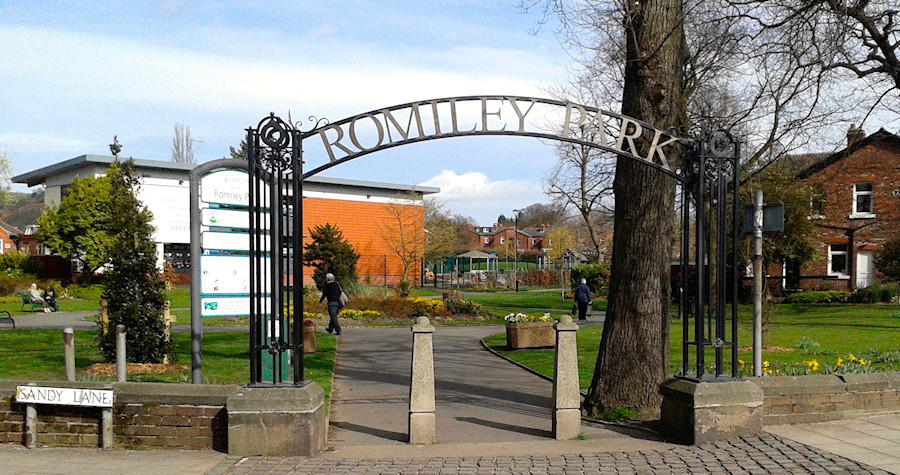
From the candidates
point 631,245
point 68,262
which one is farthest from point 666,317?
point 68,262

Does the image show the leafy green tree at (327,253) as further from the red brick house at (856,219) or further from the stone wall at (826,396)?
the stone wall at (826,396)

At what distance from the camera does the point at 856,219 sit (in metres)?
40.0

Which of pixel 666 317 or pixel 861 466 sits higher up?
pixel 666 317

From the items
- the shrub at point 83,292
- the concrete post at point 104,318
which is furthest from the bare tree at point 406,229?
the concrete post at point 104,318

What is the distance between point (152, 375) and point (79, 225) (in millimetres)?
33857

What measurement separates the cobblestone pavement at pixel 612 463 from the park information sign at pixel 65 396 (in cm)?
136

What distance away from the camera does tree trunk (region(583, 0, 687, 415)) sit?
9414 mm

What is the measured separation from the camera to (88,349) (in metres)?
16.0

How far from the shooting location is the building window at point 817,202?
32.8m

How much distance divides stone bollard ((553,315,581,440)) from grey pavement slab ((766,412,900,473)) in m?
2.06

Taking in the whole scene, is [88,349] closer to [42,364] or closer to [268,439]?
[42,364]

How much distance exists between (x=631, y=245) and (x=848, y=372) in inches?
121

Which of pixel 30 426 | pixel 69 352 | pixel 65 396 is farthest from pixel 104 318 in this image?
pixel 65 396

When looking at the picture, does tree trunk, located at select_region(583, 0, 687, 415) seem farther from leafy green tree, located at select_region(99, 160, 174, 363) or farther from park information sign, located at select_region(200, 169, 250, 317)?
leafy green tree, located at select_region(99, 160, 174, 363)
